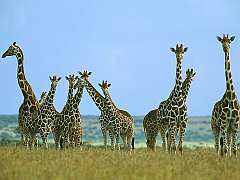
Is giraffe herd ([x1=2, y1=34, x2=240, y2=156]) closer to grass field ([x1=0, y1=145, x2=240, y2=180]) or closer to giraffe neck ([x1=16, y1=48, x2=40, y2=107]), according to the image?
giraffe neck ([x1=16, y1=48, x2=40, y2=107])

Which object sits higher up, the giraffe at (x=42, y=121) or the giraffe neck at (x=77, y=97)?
the giraffe neck at (x=77, y=97)

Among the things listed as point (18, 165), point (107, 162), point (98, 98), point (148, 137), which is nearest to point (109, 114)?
point (98, 98)

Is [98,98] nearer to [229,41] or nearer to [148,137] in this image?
[148,137]

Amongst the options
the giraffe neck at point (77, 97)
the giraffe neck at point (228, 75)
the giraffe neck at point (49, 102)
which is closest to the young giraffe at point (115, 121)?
the giraffe neck at point (77, 97)

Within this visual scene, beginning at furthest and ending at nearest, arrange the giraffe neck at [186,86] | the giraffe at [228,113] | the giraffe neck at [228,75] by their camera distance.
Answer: the giraffe neck at [186,86] → the giraffe neck at [228,75] → the giraffe at [228,113]

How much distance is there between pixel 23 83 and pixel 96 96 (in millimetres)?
2486

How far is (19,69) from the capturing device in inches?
810

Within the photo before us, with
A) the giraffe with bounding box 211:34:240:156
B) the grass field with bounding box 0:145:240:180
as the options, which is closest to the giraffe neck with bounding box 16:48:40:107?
the grass field with bounding box 0:145:240:180

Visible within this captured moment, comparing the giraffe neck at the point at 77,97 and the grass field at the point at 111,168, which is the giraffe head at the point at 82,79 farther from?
the grass field at the point at 111,168

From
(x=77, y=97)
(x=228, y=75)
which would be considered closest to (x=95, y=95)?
(x=77, y=97)

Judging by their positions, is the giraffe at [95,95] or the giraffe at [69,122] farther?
the giraffe at [95,95]

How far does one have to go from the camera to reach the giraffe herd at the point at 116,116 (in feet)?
51.9

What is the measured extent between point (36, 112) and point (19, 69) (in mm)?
2530

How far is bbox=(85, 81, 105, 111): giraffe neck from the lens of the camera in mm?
20391
